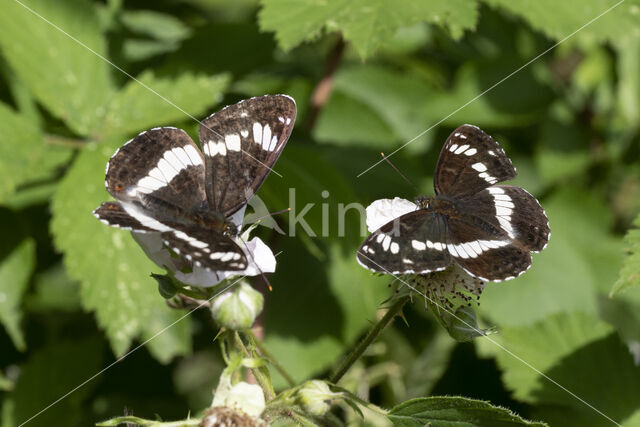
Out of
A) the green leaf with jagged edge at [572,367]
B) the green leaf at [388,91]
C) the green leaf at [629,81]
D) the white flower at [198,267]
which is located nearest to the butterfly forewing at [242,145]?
the white flower at [198,267]

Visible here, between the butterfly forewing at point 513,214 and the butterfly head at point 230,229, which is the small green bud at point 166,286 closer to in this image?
the butterfly head at point 230,229

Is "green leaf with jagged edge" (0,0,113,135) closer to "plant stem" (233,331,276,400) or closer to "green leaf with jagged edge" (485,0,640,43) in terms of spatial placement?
"plant stem" (233,331,276,400)

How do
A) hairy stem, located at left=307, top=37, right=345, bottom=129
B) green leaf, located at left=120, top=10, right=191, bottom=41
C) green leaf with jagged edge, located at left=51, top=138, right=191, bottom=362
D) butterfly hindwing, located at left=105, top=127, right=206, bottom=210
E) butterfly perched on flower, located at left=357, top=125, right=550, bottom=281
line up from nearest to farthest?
butterfly perched on flower, located at left=357, top=125, right=550, bottom=281
butterfly hindwing, located at left=105, top=127, right=206, bottom=210
green leaf with jagged edge, located at left=51, top=138, right=191, bottom=362
hairy stem, located at left=307, top=37, right=345, bottom=129
green leaf, located at left=120, top=10, right=191, bottom=41

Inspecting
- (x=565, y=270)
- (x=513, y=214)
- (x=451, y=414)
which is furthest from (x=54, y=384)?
(x=565, y=270)

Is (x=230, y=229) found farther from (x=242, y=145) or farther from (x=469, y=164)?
(x=469, y=164)

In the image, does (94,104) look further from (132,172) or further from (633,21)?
(633,21)

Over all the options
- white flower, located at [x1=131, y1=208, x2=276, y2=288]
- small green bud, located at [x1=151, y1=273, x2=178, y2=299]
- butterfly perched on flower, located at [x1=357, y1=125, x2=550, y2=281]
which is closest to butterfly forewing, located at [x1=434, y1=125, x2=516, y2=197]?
butterfly perched on flower, located at [x1=357, y1=125, x2=550, y2=281]

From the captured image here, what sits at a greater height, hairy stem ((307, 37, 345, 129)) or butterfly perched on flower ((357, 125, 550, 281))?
hairy stem ((307, 37, 345, 129))
